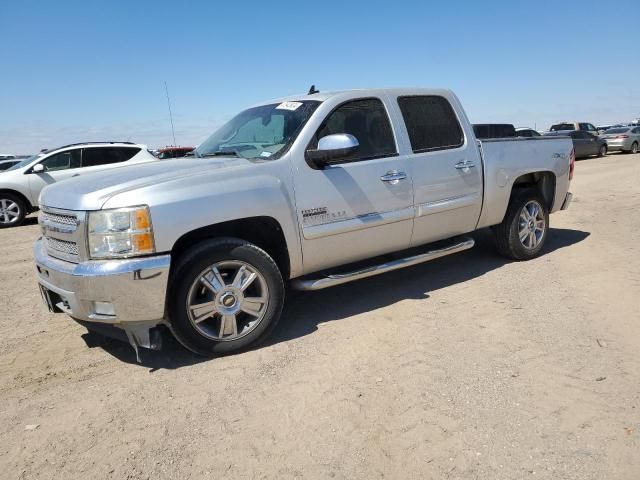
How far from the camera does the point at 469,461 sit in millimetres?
2322

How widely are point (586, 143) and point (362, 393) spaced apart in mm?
25181

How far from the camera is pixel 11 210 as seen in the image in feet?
35.2

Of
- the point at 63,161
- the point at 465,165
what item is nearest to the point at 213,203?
the point at 465,165

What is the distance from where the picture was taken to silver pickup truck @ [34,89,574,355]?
3104mm

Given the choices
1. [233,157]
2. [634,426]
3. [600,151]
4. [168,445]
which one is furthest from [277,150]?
[600,151]

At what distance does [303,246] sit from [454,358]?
54.1 inches

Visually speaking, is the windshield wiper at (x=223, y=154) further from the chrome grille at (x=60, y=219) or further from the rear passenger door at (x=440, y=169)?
the rear passenger door at (x=440, y=169)

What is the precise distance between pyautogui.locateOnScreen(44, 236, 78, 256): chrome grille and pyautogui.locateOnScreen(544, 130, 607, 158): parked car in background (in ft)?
79.7

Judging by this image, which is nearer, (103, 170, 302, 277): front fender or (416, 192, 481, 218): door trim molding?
(103, 170, 302, 277): front fender

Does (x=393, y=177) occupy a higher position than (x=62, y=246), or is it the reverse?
(x=393, y=177)

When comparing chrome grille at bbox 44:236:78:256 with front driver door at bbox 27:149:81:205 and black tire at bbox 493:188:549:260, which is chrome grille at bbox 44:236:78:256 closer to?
black tire at bbox 493:188:549:260

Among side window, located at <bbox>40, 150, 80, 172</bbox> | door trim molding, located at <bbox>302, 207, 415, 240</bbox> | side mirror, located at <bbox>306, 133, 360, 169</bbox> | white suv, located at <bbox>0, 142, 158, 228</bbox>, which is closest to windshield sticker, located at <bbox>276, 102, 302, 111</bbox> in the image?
side mirror, located at <bbox>306, 133, 360, 169</bbox>

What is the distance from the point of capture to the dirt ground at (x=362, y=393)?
2.38 m

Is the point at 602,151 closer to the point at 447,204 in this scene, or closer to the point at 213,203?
the point at 447,204
